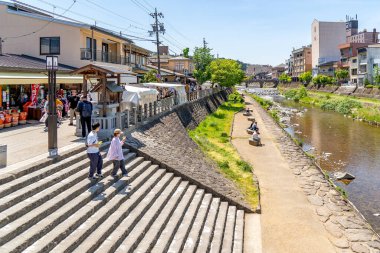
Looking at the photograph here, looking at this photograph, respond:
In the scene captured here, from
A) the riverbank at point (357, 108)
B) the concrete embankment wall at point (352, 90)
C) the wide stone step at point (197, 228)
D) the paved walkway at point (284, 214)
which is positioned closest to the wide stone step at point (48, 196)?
the wide stone step at point (197, 228)

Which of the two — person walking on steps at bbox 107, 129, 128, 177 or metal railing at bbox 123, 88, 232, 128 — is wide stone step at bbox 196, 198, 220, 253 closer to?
person walking on steps at bbox 107, 129, 128, 177

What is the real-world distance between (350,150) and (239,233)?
899 inches

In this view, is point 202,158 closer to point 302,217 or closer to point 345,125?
point 302,217

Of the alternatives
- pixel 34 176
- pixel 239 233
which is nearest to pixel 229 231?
pixel 239 233

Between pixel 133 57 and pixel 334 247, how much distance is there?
36669 millimetres

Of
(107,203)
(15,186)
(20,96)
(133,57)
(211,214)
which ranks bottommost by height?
(211,214)

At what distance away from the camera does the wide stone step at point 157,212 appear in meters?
8.41

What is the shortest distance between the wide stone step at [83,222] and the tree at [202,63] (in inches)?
1953

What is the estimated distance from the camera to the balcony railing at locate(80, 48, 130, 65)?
2883 centimetres

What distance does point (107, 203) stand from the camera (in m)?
9.77

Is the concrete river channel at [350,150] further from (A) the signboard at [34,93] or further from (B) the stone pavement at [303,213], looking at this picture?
(A) the signboard at [34,93]

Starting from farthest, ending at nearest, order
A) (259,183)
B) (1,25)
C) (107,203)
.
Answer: (1,25), (259,183), (107,203)

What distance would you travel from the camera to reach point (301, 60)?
442 ft

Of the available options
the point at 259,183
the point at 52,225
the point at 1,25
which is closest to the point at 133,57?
the point at 1,25
